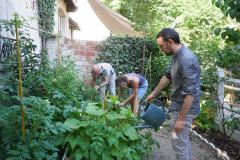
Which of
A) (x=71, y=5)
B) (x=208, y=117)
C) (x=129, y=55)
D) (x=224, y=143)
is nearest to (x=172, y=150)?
(x=224, y=143)

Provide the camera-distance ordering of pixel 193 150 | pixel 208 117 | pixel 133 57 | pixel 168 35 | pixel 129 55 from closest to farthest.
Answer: pixel 168 35 → pixel 193 150 → pixel 208 117 → pixel 129 55 → pixel 133 57

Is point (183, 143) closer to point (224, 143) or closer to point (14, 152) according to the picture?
point (14, 152)

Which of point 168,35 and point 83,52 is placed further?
point 83,52

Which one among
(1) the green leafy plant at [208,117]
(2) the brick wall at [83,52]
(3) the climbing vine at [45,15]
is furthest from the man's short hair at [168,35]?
(2) the brick wall at [83,52]

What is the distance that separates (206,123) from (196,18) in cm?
545

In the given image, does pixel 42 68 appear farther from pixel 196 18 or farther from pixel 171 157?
pixel 196 18

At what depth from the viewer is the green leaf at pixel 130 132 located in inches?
176

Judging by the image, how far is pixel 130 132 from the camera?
14.8ft

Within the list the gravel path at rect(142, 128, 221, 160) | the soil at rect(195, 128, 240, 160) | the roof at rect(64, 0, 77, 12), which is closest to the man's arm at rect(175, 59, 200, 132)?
the gravel path at rect(142, 128, 221, 160)

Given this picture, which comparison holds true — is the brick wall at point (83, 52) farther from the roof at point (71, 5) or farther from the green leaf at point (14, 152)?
the green leaf at point (14, 152)

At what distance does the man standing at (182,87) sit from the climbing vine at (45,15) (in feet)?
19.5

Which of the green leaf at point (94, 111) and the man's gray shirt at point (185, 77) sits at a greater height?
the man's gray shirt at point (185, 77)

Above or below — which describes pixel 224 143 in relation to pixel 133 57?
below

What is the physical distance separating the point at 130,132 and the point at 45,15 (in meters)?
6.32
